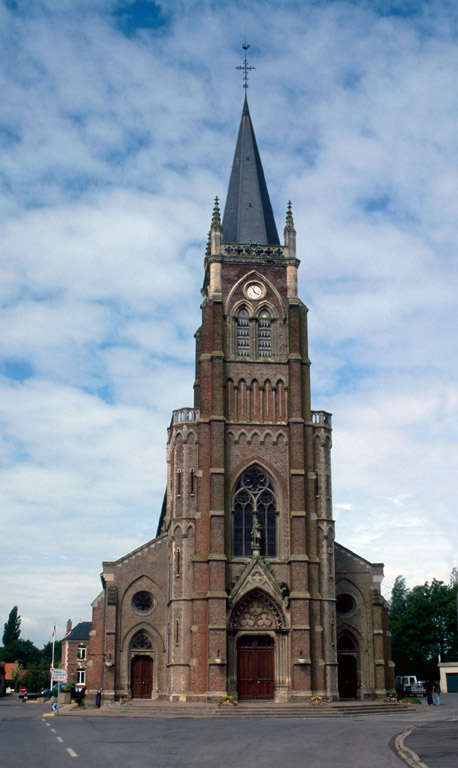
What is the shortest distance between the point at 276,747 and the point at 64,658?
8216 centimetres

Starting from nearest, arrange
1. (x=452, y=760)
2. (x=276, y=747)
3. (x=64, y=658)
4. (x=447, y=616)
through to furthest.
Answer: (x=452, y=760), (x=276, y=747), (x=447, y=616), (x=64, y=658)

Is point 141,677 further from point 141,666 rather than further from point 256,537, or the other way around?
point 256,537

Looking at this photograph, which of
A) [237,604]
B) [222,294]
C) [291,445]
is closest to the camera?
[237,604]

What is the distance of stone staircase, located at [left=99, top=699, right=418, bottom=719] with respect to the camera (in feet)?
129

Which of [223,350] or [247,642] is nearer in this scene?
[247,642]

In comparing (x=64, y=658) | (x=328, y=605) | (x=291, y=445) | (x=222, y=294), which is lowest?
(x=64, y=658)

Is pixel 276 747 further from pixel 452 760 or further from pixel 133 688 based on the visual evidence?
pixel 133 688

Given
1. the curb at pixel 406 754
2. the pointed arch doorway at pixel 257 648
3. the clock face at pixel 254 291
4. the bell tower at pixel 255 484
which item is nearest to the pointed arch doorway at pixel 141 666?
the bell tower at pixel 255 484

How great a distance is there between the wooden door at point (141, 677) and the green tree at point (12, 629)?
10592 centimetres

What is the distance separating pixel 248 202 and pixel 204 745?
134 feet

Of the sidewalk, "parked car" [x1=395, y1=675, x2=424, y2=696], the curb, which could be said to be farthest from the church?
the curb

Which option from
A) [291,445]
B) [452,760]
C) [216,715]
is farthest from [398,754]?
[291,445]

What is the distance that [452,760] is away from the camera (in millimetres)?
16906

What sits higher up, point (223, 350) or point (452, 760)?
point (223, 350)
